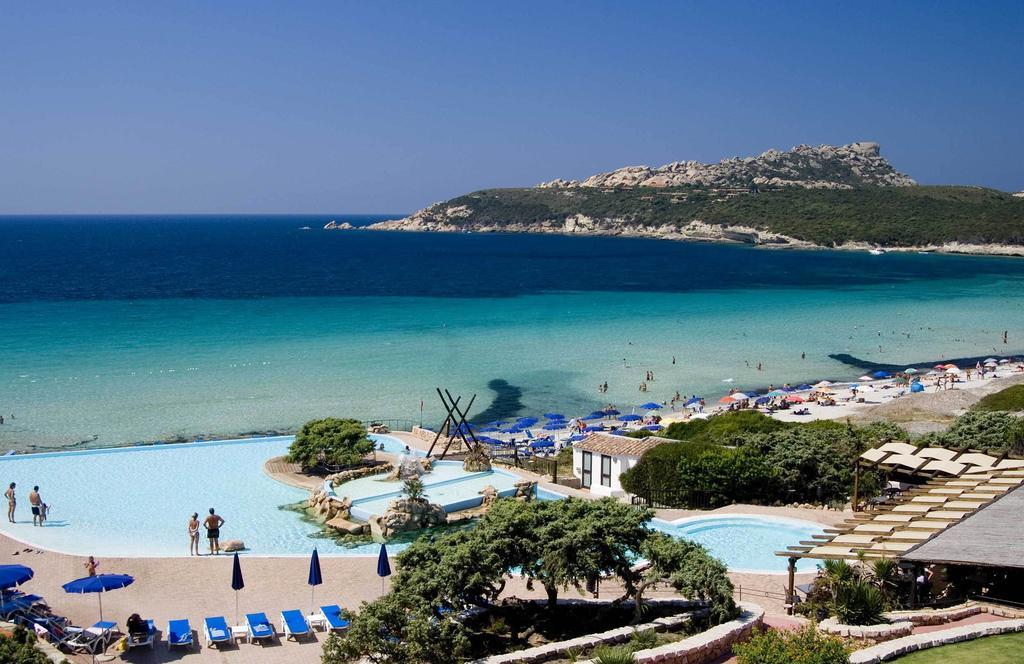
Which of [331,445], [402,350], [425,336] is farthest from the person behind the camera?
[425,336]

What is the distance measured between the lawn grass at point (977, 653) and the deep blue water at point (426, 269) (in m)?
79.0

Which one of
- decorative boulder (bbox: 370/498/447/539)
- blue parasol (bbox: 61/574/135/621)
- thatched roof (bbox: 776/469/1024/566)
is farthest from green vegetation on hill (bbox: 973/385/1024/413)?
blue parasol (bbox: 61/574/135/621)

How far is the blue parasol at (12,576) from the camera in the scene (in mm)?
14820

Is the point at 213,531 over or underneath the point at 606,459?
underneath

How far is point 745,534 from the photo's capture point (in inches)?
803

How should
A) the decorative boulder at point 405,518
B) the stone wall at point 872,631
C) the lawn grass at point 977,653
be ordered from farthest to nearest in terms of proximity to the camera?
the decorative boulder at point 405,518
the stone wall at point 872,631
the lawn grass at point 977,653

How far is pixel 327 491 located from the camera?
2377 centimetres

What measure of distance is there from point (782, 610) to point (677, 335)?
5011 centimetres

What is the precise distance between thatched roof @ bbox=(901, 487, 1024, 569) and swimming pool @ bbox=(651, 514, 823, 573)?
4.11 meters

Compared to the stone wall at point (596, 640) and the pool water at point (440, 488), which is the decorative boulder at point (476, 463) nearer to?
the pool water at point (440, 488)

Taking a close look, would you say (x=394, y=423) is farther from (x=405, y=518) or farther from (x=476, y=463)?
(x=405, y=518)

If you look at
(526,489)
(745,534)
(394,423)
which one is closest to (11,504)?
(526,489)

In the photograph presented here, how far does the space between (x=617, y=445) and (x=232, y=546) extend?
445 inches

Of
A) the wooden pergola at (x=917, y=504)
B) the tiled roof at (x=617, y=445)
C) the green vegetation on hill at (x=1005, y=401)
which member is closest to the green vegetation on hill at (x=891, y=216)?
the green vegetation on hill at (x=1005, y=401)
